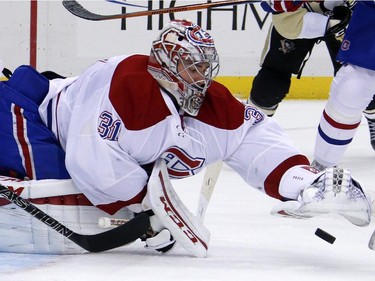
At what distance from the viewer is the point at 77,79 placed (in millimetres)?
3105

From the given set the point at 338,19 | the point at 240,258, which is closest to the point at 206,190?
the point at 240,258

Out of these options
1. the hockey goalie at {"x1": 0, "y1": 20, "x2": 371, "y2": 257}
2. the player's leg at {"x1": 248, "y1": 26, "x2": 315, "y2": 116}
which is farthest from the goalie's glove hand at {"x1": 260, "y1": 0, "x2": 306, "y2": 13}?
the player's leg at {"x1": 248, "y1": 26, "x2": 315, "y2": 116}

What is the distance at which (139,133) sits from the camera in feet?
9.29

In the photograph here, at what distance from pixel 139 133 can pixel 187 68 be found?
226 mm

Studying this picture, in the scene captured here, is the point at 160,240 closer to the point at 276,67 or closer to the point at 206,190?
the point at 206,190

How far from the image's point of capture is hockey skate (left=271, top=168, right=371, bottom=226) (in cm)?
277

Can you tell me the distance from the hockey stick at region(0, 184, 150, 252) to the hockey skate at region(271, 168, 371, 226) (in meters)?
0.38

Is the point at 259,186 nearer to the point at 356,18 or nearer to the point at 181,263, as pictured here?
the point at 181,263

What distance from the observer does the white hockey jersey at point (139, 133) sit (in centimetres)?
283

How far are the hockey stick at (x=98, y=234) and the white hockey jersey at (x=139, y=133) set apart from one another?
0.22ft

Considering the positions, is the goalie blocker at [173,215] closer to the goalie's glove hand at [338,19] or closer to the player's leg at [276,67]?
the goalie's glove hand at [338,19]

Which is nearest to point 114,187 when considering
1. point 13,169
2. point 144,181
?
point 144,181

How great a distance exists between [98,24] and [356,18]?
2476 millimetres

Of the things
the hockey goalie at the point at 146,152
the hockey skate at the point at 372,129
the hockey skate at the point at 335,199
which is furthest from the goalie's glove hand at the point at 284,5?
the hockey skate at the point at 372,129
